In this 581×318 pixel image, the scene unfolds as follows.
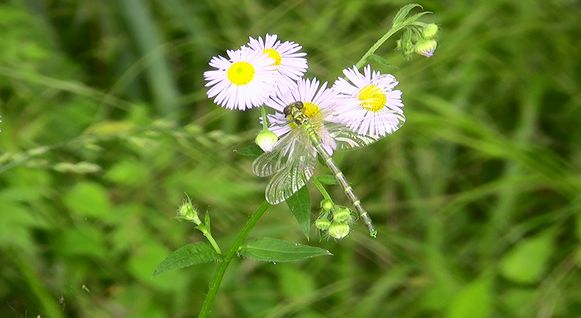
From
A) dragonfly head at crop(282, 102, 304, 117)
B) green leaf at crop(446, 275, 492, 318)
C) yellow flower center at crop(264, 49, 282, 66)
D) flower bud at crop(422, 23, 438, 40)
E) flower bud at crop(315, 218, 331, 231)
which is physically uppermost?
green leaf at crop(446, 275, 492, 318)

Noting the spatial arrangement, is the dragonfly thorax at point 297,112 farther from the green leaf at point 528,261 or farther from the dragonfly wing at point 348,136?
the green leaf at point 528,261

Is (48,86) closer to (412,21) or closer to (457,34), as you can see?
(457,34)

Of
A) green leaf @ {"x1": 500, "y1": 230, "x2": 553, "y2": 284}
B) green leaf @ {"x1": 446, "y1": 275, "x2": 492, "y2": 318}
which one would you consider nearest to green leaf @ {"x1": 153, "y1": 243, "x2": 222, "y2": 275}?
green leaf @ {"x1": 446, "y1": 275, "x2": 492, "y2": 318}

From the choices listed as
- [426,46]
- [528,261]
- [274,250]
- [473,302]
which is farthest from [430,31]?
[528,261]

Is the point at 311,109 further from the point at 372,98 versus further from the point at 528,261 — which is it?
the point at 528,261

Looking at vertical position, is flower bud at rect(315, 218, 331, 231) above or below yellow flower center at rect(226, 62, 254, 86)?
below

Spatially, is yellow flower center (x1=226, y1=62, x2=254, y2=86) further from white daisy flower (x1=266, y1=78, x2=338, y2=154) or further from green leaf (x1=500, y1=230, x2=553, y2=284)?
green leaf (x1=500, y1=230, x2=553, y2=284)
